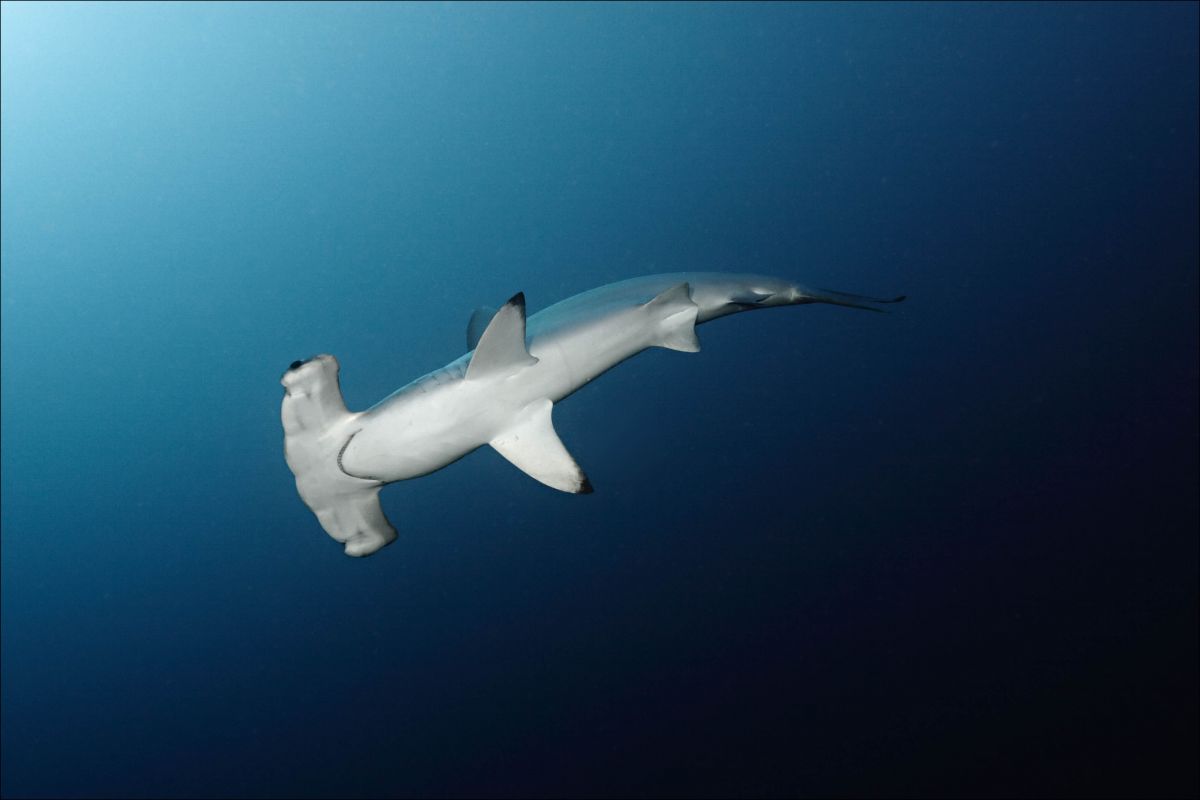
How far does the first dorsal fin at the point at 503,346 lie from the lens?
211cm

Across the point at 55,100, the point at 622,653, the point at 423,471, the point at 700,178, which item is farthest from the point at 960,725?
the point at 55,100

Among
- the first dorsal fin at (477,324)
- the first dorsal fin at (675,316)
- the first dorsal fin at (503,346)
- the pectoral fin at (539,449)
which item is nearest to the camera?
the first dorsal fin at (503,346)

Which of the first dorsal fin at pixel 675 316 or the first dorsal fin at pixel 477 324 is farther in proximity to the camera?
the first dorsal fin at pixel 477 324

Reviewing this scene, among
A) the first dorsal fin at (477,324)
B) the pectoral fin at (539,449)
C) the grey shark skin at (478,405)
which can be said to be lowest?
the pectoral fin at (539,449)

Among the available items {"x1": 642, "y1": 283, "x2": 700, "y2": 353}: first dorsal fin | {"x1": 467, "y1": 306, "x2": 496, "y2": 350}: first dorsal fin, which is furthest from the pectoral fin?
{"x1": 467, "y1": 306, "x2": 496, "y2": 350}: first dorsal fin

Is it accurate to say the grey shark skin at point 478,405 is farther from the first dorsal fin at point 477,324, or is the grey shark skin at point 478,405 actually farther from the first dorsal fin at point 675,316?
the first dorsal fin at point 477,324

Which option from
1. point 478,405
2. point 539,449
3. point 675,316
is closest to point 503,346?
point 478,405

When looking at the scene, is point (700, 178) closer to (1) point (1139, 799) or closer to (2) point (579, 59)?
(2) point (579, 59)

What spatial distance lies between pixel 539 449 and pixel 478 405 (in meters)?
0.30

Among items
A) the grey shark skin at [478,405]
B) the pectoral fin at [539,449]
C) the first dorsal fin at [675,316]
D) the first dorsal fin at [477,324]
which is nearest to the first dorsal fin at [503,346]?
the grey shark skin at [478,405]

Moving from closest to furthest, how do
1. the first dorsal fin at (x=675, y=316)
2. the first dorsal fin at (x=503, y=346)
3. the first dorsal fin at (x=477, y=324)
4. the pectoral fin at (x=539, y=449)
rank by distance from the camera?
the first dorsal fin at (x=503, y=346) → the pectoral fin at (x=539, y=449) → the first dorsal fin at (x=675, y=316) → the first dorsal fin at (x=477, y=324)

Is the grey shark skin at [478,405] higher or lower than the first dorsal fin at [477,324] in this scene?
lower

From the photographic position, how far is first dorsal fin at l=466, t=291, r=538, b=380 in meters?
2.11

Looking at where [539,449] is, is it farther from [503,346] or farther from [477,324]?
[477,324]
